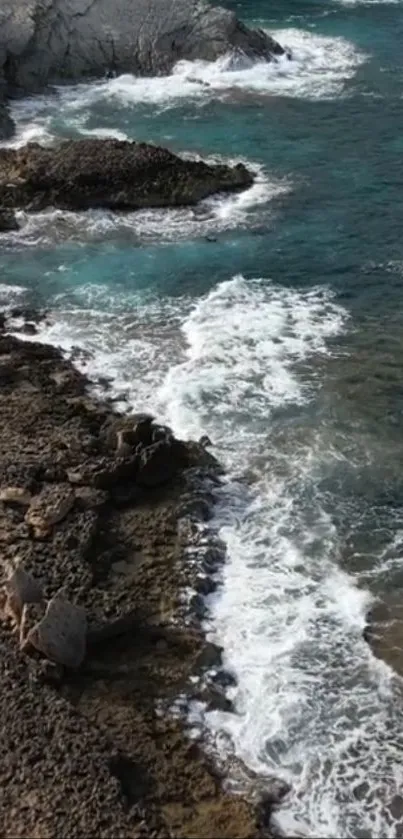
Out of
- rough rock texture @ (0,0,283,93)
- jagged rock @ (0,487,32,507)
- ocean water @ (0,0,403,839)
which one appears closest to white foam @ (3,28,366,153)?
ocean water @ (0,0,403,839)

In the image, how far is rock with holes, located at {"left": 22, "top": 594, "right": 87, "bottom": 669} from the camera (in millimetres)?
14750

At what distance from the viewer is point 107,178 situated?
30.5m

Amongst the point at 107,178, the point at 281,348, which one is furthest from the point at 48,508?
the point at 107,178

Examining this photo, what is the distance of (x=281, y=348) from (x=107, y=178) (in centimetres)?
1005

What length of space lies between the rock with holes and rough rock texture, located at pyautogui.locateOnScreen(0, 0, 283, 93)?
94.4ft

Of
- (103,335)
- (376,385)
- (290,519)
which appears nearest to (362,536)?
(290,519)

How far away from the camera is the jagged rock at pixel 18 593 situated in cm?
1550

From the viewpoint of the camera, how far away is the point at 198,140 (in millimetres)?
34594

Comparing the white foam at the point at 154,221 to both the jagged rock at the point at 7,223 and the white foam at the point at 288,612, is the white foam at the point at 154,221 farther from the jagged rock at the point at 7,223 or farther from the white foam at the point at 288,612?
the white foam at the point at 288,612

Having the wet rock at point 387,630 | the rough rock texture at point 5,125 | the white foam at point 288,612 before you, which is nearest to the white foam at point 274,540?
the white foam at point 288,612

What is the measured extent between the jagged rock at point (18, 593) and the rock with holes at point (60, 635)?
1.60 feet

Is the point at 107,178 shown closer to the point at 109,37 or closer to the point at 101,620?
the point at 109,37

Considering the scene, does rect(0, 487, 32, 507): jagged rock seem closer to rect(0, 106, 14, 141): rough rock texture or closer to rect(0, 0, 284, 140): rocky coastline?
rect(0, 106, 14, 141): rough rock texture

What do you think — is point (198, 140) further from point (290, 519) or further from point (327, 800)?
point (327, 800)
